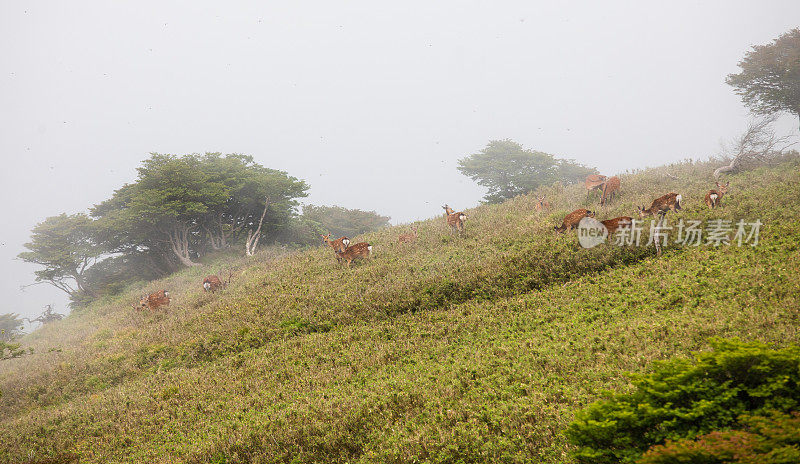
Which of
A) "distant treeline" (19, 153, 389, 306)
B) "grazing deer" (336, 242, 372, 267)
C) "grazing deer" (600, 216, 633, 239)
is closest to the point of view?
"grazing deer" (600, 216, 633, 239)

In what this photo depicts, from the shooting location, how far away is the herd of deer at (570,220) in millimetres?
10938

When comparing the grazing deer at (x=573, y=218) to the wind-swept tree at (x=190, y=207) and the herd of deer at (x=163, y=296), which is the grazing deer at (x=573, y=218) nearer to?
the herd of deer at (x=163, y=296)

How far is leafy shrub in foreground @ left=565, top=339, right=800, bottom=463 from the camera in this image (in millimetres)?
2811

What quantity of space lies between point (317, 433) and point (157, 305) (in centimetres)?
1366

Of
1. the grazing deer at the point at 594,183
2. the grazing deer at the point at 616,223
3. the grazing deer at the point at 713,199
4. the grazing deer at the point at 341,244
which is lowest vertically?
the grazing deer at the point at 616,223

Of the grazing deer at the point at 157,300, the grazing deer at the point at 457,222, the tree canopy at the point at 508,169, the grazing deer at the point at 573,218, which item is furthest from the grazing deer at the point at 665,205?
the tree canopy at the point at 508,169

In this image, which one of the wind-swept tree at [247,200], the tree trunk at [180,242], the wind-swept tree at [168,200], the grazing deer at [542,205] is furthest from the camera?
the wind-swept tree at [247,200]

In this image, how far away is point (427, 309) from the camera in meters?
9.45

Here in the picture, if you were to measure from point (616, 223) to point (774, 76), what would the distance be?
61.4 feet

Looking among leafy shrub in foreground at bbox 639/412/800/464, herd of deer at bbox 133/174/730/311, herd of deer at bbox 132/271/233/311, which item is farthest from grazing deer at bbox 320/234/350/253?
leafy shrub in foreground at bbox 639/412/800/464

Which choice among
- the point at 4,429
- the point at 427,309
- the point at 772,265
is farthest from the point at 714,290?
the point at 4,429

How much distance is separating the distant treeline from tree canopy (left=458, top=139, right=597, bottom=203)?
17.8 m

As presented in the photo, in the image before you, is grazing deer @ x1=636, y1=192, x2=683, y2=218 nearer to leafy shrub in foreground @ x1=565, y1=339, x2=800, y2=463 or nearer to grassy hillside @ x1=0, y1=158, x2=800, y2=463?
grassy hillside @ x1=0, y1=158, x2=800, y2=463

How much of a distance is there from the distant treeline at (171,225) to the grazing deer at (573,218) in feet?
67.3
